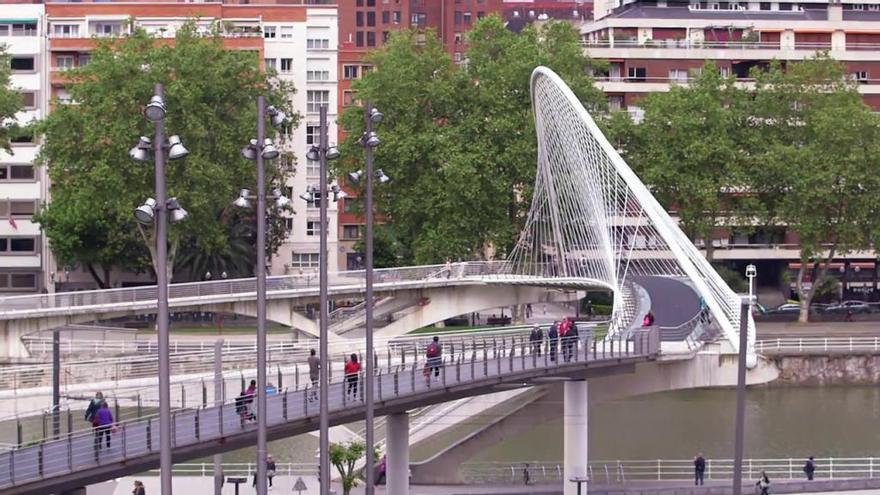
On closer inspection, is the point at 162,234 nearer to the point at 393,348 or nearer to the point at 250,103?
the point at 393,348

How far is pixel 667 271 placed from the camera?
66.4 metres

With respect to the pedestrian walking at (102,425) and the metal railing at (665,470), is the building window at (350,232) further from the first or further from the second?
the pedestrian walking at (102,425)

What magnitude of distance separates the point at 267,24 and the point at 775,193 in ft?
85.3

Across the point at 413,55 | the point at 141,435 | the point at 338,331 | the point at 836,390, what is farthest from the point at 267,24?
the point at 141,435

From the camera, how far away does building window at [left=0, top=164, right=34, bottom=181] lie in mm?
91500

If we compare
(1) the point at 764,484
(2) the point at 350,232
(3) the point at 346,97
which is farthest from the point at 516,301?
(1) the point at 764,484

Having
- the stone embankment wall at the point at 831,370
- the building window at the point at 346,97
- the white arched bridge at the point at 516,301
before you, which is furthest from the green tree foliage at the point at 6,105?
the stone embankment wall at the point at 831,370

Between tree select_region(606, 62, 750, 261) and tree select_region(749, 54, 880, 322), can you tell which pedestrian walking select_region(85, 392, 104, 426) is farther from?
tree select_region(749, 54, 880, 322)

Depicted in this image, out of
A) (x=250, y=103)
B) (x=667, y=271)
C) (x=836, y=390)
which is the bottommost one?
(x=836, y=390)

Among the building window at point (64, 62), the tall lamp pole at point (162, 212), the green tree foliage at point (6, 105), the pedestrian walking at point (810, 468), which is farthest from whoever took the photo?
the building window at point (64, 62)

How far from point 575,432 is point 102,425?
16.9m

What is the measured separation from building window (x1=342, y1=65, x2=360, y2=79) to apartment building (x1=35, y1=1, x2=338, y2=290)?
11091mm

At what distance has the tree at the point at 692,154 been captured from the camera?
281ft

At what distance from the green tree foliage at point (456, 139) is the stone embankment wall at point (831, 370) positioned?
14990 mm
